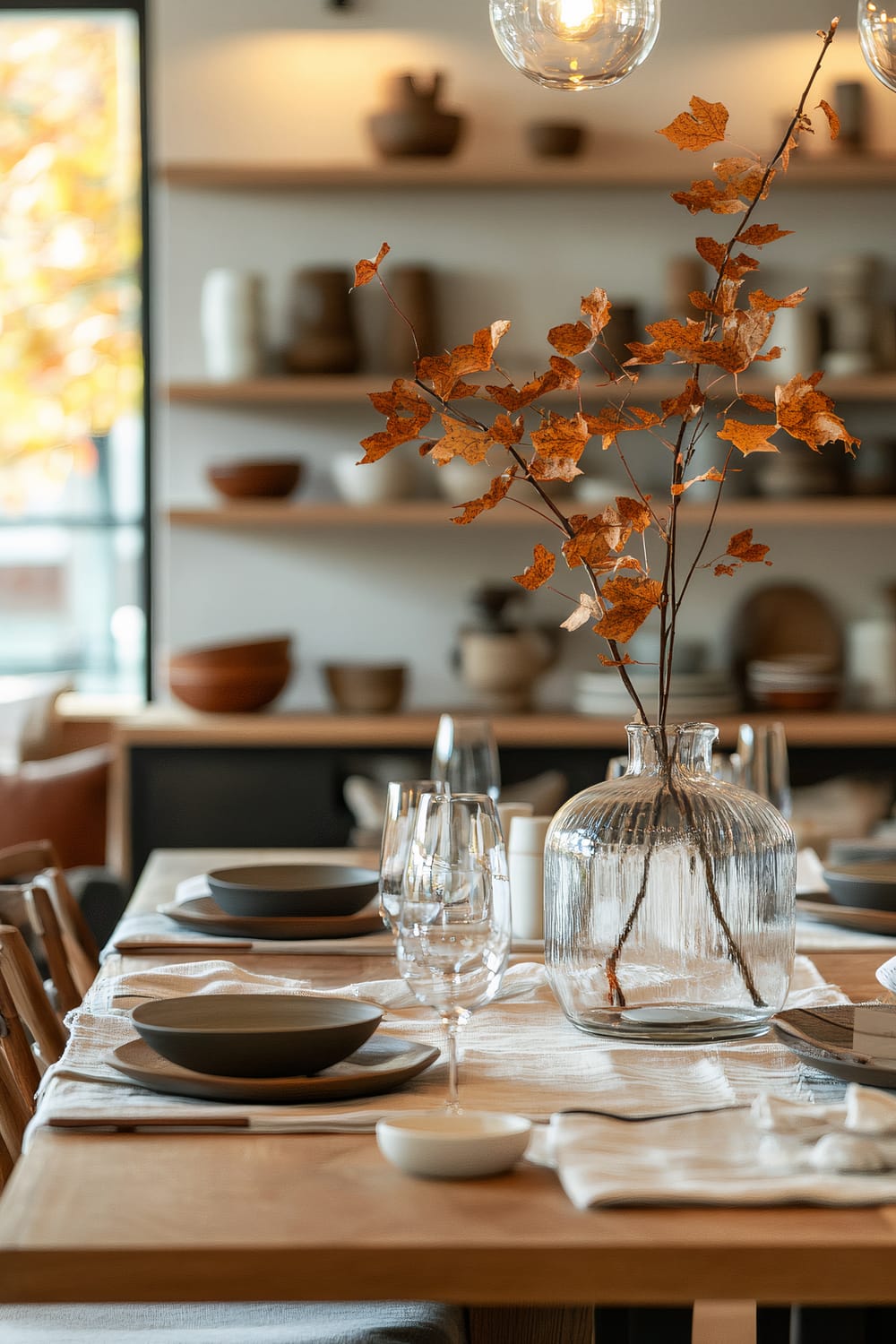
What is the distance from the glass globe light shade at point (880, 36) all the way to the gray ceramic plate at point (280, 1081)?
1151 millimetres

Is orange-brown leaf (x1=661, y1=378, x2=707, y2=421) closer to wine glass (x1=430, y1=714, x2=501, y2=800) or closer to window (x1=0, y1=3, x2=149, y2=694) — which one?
wine glass (x1=430, y1=714, x2=501, y2=800)

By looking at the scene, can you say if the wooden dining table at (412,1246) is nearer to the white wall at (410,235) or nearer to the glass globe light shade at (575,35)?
the glass globe light shade at (575,35)

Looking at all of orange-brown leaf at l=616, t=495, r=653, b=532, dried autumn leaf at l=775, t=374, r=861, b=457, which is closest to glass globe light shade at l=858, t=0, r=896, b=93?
dried autumn leaf at l=775, t=374, r=861, b=457

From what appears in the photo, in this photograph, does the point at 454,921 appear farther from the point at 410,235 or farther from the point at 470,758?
the point at 410,235

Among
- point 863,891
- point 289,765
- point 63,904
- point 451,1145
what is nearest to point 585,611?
point 451,1145

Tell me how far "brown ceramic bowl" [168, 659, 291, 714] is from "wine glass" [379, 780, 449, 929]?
2.65 metres

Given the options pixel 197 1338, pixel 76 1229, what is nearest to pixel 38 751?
pixel 197 1338

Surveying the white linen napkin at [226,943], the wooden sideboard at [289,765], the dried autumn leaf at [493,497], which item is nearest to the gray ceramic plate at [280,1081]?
the dried autumn leaf at [493,497]

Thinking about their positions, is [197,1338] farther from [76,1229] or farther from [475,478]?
[475,478]

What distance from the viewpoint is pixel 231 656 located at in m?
3.91

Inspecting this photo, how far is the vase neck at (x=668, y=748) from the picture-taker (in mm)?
1378

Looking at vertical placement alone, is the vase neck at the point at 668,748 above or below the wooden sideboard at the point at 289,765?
above

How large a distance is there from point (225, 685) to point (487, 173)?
4.55 ft

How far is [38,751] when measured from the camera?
3.97 metres
